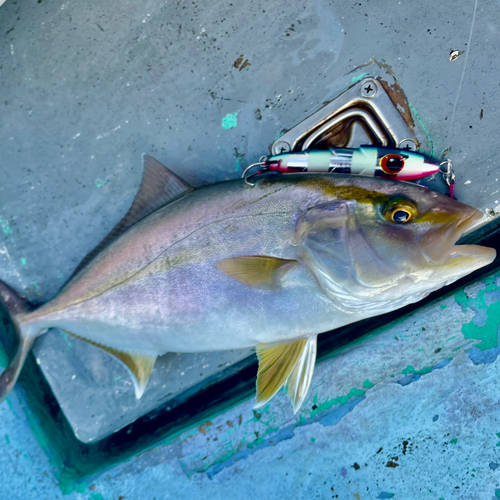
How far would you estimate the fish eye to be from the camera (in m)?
1.19

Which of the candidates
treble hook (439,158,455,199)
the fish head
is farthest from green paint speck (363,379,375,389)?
treble hook (439,158,455,199)

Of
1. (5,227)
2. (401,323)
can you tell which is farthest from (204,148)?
(401,323)

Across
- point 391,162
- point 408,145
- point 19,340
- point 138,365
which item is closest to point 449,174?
point 408,145

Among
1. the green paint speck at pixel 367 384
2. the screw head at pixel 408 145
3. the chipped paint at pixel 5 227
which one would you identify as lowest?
the green paint speck at pixel 367 384

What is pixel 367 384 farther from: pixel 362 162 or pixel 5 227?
Result: pixel 5 227

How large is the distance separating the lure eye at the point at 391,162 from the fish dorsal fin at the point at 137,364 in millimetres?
1131

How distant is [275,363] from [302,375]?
11cm

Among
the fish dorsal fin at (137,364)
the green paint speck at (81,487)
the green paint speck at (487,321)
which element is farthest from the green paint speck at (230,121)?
the green paint speck at (81,487)

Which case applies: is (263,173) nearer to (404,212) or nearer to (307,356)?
(404,212)

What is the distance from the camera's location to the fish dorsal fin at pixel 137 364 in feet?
4.83

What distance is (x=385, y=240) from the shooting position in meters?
1.19

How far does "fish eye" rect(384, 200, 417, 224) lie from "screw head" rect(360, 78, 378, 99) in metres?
0.57

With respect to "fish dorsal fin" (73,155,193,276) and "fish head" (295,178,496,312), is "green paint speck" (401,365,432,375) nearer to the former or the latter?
"fish head" (295,178,496,312)

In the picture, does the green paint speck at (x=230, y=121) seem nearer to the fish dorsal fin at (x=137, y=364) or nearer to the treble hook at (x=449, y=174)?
the treble hook at (x=449, y=174)
